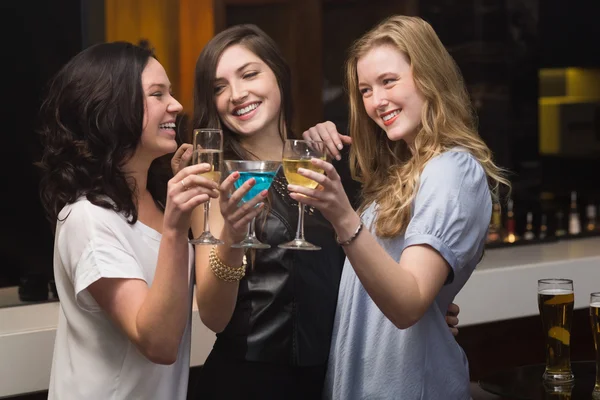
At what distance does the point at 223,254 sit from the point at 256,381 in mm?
472

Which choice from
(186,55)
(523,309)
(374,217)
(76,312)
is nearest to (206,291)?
(76,312)

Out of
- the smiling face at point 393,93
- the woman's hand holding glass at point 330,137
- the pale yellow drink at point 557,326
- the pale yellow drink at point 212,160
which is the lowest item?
the pale yellow drink at point 557,326

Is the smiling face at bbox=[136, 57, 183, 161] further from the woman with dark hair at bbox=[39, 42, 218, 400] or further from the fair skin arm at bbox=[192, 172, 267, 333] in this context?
the fair skin arm at bbox=[192, 172, 267, 333]

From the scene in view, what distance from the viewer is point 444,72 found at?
7.32 feet

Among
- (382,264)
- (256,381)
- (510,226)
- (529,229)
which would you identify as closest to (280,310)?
(256,381)

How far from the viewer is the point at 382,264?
1868mm

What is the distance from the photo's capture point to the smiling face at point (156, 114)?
2.14m

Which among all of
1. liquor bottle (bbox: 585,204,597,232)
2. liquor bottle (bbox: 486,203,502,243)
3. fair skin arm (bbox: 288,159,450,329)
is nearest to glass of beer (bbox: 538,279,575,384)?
fair skin arm (bbox: 288,159,450,329)

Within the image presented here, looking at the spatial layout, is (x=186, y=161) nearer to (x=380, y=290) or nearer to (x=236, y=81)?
(x=236, y=81)

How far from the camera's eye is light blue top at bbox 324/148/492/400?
80.6 inches

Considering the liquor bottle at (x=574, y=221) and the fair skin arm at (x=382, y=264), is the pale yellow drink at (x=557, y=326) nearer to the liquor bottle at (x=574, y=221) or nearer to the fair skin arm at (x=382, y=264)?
the fair skin arm at (x=382, y=264)

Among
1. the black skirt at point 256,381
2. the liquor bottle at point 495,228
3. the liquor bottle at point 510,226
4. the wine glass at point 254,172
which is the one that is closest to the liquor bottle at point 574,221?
the liquor bottle at point 510,226

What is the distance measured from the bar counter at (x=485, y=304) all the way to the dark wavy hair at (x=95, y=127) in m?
0.93

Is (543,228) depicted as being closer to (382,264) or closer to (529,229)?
(529,229)
